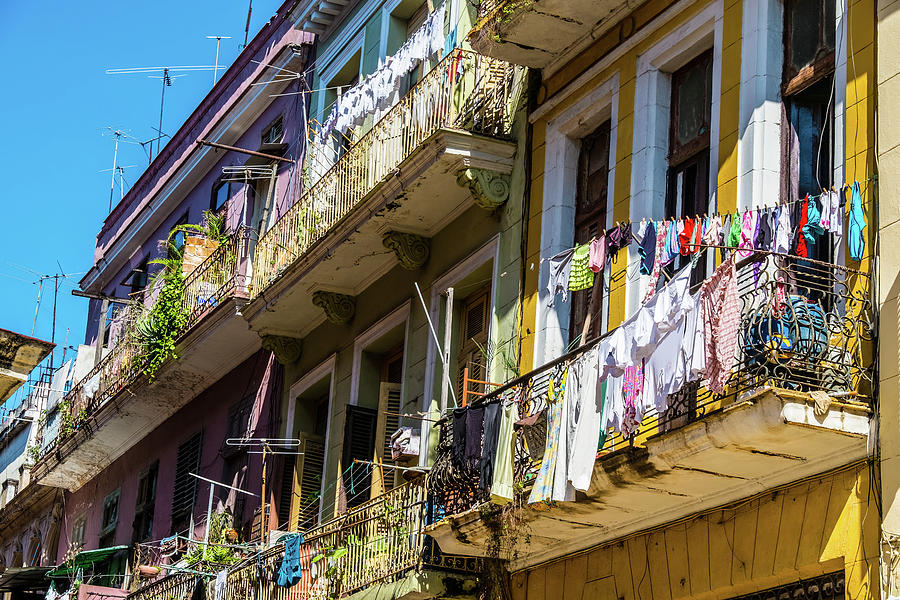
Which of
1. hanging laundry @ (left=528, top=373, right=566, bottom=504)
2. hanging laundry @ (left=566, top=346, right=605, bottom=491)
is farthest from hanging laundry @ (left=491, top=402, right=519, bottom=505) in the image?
hanging laundry @ (left=566, top=346, right=605, bottom=491)

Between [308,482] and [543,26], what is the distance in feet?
24.1

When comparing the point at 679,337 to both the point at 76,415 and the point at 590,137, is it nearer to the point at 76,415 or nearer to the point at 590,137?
the point at 590,137

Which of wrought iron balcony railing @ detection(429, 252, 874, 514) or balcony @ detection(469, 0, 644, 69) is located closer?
wrought iron balcony railing @ detection(429, 252, 874, 514)

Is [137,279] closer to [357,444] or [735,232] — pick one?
[357,444]

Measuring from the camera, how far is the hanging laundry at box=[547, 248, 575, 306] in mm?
14484

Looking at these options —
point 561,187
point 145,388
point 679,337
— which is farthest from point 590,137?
point 145,388

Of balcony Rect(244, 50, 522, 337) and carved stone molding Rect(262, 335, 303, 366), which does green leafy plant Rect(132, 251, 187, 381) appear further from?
balcony Rect(244, 50, 522, 337)

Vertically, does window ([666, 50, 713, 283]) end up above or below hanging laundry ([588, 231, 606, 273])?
above

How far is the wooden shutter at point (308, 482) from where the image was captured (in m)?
19.7

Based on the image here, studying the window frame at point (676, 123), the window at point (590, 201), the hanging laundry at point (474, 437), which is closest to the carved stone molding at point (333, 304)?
the window at point (590, 201)

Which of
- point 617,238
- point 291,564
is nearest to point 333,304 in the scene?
point 291,564

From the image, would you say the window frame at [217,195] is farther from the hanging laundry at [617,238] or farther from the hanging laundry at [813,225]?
the hanging laundry at [813,225]

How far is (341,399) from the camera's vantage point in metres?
19.7

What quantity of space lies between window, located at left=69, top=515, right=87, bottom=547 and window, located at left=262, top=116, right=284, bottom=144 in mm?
9151
